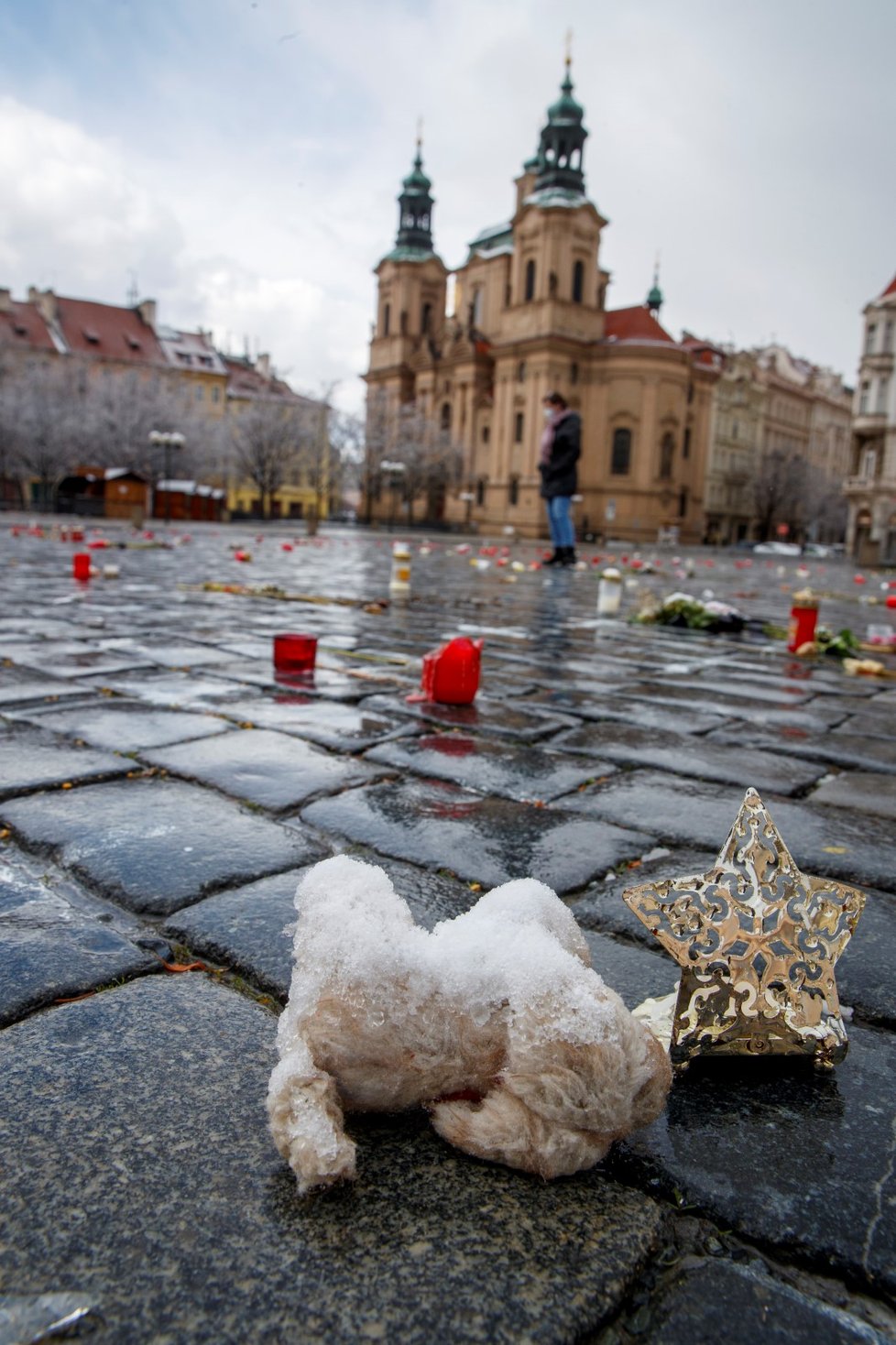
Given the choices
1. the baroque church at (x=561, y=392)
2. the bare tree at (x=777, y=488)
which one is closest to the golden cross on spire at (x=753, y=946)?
the baroque church at (x=561, y=392)

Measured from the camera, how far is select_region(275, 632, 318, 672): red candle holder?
4426mm

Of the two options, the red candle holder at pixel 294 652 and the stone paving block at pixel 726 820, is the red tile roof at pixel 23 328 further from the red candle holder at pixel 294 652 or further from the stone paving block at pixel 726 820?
the stone paving block at pixel 726 820

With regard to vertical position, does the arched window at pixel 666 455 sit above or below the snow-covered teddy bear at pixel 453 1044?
above

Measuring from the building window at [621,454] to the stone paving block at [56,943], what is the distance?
5540 centimetres

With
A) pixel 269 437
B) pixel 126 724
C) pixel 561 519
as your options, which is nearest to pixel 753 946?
pixel 126 724

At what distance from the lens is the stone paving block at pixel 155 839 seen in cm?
194

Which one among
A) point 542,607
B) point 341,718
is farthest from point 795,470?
point 341,718

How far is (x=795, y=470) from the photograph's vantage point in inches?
2938

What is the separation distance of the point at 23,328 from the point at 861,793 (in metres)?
66.2

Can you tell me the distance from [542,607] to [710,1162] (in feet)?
25.8

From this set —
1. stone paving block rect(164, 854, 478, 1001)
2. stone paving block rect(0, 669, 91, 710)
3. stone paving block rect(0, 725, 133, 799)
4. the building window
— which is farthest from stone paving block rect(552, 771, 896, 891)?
the building window

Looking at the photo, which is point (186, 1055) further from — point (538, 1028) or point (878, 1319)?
point (878, 1319)

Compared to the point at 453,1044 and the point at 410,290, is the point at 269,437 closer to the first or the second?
the point at 410,290

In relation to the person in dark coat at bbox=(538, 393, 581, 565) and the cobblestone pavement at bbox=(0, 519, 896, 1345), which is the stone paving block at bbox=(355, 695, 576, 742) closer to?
the cobblestone pavement at bbox=(0, 519, 896, 1345)
